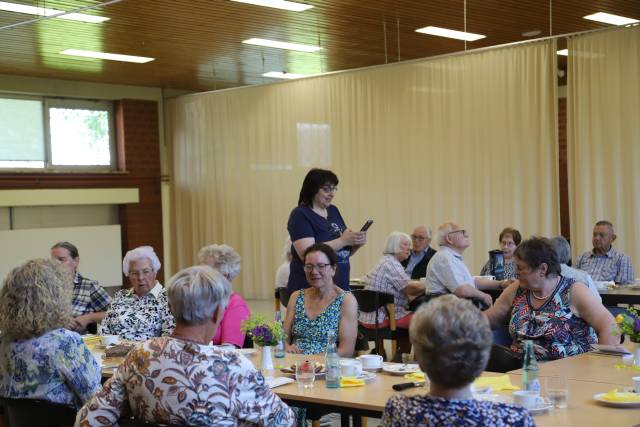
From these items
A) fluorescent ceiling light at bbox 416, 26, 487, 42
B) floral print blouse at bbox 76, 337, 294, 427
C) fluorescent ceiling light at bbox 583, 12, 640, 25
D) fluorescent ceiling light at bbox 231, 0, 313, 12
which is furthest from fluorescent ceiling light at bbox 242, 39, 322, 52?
floral print blouse at bbox 76, 337, 294, 427

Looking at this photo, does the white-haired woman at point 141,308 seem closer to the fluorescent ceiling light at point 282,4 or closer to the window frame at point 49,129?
the fluorescent ceiling light at point 282,4

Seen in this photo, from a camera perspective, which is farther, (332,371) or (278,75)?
(278,75)

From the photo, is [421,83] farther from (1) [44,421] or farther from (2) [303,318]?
(1) [44,421]

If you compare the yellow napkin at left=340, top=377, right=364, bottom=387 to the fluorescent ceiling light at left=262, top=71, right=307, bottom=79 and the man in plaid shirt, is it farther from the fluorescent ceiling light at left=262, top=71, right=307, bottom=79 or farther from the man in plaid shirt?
the fluorescent ceiling light at left=262, top=71, right=307, bottom=79

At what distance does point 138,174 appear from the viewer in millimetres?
Answer: 14922

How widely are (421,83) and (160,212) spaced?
20.9 feet

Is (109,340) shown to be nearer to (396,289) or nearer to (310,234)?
(310,234)

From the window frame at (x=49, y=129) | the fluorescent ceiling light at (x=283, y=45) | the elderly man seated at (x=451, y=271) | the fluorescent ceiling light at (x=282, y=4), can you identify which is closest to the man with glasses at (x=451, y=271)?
the elderly man seated at (x=451, y=271)

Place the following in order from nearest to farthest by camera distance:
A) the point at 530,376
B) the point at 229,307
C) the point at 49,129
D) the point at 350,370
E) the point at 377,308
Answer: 1. the point at 530,376
2. the point at 350,370
3. the point at 229,307
4. the point at 377,308
5. the point at 49,129

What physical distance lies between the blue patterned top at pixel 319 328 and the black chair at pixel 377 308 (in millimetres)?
1982

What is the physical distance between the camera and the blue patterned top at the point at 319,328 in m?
4.73

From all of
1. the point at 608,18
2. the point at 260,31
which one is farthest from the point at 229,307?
the point at 608,18

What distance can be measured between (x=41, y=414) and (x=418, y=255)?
18.9 feet

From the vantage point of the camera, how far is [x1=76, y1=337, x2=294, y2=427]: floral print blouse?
272 cm
